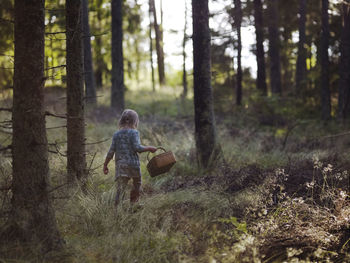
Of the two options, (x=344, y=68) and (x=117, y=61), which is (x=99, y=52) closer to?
(x=117, y=61)

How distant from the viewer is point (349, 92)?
14.0 m

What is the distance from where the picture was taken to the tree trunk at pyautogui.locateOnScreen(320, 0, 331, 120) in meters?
14.9

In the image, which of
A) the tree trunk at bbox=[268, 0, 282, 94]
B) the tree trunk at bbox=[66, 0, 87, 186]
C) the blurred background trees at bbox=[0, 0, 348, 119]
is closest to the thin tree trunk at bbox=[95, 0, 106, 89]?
the blurred background trees at bbox=[0, 0, 348, 119]

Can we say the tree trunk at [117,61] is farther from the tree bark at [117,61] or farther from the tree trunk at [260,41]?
the tree trunk at [260,41]

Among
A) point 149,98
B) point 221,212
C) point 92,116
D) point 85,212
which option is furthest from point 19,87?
point 149,98

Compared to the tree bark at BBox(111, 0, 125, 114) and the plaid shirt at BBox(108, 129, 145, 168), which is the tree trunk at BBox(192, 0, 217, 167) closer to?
the plaid shirt at BBox(108, 129, 145, 168)

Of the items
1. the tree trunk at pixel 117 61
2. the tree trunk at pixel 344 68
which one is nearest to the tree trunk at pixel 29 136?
the tree trunk at pixel 117 61

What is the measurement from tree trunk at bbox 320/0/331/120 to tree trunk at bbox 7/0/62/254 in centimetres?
1400

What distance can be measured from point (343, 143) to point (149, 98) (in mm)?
11850

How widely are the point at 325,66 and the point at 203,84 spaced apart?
9.56 m

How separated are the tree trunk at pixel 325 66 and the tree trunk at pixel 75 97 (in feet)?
41.0

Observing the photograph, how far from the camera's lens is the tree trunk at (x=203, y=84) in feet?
25.0

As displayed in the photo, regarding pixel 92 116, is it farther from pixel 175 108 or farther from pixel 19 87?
pixel 19 87

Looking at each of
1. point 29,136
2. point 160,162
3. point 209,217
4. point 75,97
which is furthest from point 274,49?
point 29,136
